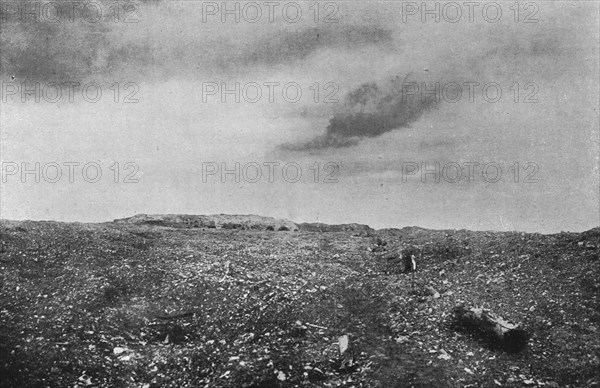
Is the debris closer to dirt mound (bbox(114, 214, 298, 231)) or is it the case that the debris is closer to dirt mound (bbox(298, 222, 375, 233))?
dirt mound (bbox(114, 214, 298, 231))

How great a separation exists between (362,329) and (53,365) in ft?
26.7

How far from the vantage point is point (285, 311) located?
1301cm

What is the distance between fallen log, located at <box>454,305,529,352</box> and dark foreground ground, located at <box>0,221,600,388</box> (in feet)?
0.86

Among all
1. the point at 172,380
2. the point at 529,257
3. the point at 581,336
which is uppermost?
the point at 529,257

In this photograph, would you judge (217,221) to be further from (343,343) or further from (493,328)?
(493,328)

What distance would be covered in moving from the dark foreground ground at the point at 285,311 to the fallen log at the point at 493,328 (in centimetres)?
26

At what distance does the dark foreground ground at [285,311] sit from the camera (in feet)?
33.9

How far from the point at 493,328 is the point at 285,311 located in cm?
589

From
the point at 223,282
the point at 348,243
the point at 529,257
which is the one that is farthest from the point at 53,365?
the point at 529,257

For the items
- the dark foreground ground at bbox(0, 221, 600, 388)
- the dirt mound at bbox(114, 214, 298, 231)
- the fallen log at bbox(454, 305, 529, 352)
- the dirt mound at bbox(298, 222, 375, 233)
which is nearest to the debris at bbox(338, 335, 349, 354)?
the dark foreground ground at bbox(0, 221, 600, 388)

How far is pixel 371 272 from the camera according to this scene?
1608 cm

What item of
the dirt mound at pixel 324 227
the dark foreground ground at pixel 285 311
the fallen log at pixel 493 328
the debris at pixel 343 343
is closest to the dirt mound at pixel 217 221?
the dirt mound at pixel 324 227

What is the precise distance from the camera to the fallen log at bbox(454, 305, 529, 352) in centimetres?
1090

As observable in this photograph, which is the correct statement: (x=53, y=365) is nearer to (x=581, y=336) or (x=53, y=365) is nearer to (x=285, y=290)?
(x=285, y=290)
